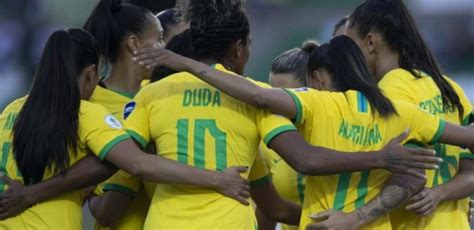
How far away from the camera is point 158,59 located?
16.0 ft

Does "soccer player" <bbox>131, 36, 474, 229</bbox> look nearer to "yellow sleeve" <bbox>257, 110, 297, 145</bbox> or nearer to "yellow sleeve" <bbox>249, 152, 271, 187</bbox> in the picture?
"yellow sleeve" <bbox>257, 110, 297, 145</bbox>

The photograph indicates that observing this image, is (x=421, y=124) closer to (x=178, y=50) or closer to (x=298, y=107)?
(x=298, y=107)

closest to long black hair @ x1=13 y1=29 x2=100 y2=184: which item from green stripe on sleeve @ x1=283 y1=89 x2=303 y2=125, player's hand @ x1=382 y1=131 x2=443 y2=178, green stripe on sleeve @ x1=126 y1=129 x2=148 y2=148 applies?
green stripe on sleeve @ x1=126 y1=129 x2=148 y2=148

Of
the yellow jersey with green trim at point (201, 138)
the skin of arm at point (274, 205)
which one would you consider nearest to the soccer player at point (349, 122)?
the yellow jersey with green trim at point (201, 138)

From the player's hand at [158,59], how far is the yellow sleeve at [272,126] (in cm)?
44

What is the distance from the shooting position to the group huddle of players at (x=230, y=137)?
16.3ft

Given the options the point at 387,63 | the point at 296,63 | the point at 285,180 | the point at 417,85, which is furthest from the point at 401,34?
the point at 285,180

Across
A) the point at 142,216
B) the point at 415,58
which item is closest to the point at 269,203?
the point at 142,216

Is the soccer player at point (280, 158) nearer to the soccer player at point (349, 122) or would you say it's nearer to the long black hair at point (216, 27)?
the soccer player at point (349, 122)

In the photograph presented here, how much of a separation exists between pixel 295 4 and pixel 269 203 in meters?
9.03

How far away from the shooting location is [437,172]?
5.52 m

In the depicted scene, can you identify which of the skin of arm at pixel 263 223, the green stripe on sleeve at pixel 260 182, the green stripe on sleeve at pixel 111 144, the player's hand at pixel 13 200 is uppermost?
the green stripe on sleeve at pixel 111 144

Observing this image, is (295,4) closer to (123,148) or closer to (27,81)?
(27,81)

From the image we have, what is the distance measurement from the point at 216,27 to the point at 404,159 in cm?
104
